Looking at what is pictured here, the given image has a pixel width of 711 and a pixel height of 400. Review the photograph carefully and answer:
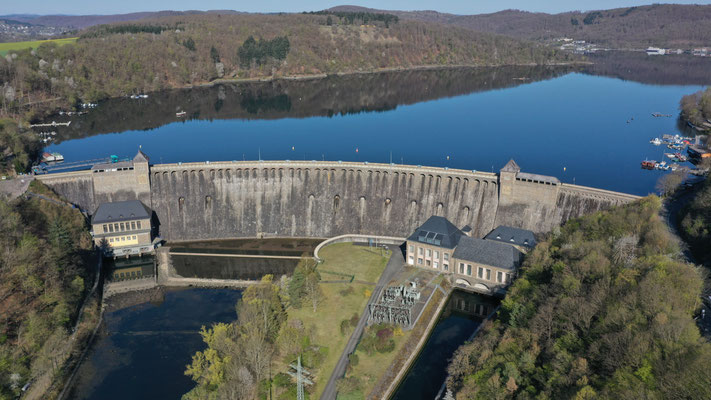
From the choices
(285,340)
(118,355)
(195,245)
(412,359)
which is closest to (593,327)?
(412,359)

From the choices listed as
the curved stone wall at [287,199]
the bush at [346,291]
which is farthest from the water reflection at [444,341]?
the curved stone wall at [287,199]

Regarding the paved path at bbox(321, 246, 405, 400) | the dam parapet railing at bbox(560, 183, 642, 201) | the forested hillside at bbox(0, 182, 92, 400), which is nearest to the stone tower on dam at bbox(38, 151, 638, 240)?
the dam parapet railing at bbox(560, 183, 642, 201)

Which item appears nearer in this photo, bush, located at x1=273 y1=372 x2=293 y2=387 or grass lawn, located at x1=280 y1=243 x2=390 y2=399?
bush, located at x1=273 y1=372 x2=293 y2=387

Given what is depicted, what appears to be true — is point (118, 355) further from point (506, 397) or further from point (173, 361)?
point (506, 397)

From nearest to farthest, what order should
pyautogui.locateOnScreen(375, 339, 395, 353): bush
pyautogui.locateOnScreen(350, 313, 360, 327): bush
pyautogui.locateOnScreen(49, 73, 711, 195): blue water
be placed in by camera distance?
pyautogui.locateOnScreen(375, 339, 395, 353): bush → pyautogui.locateOnScreen(350, 313, 360, 327): bush → pyautogui.locateOnScreen(49, 73, 711, 195): blue water

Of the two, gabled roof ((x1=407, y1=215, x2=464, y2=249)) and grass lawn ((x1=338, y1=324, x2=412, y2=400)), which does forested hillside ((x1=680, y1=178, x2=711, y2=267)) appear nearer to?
gabled roof ((x1=407, y1=215, x2=464, y2=249))

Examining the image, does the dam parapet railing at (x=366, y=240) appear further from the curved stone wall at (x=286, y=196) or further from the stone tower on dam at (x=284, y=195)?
the stone tower on dam at (x=284, y=195)

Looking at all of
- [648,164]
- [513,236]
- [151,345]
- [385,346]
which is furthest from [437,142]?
[151,345]
